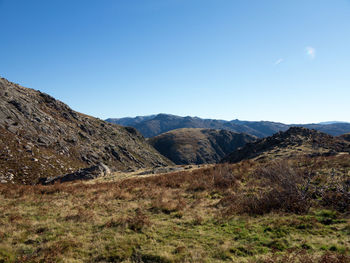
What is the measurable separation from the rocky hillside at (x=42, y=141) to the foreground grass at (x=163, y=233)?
29736mm

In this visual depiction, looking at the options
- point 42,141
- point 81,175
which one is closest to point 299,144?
point 81,175

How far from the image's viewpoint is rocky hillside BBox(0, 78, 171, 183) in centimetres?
4066

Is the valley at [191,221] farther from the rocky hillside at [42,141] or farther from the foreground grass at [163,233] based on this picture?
the rocky hillside at [42,141]

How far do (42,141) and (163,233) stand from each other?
5701 centimetres

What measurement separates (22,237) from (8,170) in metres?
36.8

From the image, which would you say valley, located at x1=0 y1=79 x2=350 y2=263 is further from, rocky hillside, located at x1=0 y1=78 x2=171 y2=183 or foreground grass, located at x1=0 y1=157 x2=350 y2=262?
rocky hillside, located at x1=0 y1=78 x2=171 y2=183

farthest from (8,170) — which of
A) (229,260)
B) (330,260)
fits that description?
(330,260)

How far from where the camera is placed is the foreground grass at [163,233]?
25.0 feet

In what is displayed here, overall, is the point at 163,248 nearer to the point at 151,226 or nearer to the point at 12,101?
the point at 151,226

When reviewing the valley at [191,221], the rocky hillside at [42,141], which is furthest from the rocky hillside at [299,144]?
the rocky hillside at [42,141]

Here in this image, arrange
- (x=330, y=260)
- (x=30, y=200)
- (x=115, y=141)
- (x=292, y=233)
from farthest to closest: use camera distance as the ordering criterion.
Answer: (x=115, y=141), (x=30, y=200), (x=292, y=233), (x=330, y=260)

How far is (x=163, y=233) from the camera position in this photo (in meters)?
9.85

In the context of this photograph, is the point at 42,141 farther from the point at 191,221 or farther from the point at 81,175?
the point at 191,221

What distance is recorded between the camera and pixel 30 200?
49.8ft
